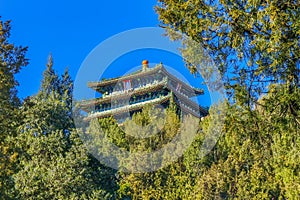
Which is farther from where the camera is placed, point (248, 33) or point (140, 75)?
point (140, 75)

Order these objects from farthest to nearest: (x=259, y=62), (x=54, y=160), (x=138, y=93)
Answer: (x=138, y=93), (x=54, y=160), (x=259, y=62)

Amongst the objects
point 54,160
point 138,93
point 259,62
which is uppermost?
point 138,93

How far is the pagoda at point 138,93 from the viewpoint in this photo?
33.2 metres

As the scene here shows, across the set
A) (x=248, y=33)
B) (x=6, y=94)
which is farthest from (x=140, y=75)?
(x=248, y=33)

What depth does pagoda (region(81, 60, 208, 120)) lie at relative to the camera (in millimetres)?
33250

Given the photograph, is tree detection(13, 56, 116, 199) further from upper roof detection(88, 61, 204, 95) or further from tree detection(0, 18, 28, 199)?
upper roof detection(88, 61, 204, 95)

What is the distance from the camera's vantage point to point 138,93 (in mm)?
34844

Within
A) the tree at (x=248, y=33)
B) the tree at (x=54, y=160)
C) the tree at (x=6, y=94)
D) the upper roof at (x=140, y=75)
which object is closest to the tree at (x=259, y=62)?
the tree at (x=248, y=33)

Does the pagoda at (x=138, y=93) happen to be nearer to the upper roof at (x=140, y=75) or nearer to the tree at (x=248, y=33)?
the upper roof at (x=140, y=75)

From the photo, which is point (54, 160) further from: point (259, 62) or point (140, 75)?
point (140, 75)

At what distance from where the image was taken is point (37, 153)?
19266mm

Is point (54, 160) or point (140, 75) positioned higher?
point (140, 75)

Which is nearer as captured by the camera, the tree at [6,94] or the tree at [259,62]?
the tree at [259,62]

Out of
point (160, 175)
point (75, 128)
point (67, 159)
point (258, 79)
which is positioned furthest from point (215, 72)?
point (75, 128)
